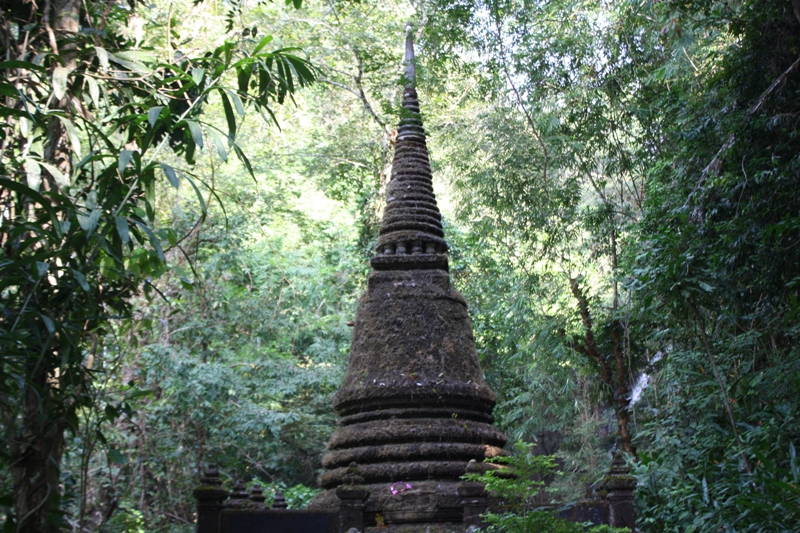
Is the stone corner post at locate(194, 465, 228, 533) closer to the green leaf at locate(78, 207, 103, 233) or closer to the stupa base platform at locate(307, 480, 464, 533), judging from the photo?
the stupa base platform at locate(307, 480, 464, 533)

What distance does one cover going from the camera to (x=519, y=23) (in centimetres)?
955

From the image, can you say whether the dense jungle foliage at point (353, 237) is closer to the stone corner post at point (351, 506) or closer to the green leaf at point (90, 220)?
the green leaf at point (90, 220)

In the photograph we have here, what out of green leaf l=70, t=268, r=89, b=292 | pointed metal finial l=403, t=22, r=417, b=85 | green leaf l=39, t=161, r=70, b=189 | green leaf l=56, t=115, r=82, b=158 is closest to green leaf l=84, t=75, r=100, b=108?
green leaf l=56, t=115, r=82, b=158

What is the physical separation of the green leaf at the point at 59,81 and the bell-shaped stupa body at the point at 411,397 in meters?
3.60

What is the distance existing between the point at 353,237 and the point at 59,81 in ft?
34.8

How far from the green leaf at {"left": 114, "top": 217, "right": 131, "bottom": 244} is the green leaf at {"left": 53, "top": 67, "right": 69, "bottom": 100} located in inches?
22.9

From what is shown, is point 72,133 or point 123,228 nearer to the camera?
point 123,228

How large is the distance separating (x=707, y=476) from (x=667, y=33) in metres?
5.34

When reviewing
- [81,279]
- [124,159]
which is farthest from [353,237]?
[81,279]

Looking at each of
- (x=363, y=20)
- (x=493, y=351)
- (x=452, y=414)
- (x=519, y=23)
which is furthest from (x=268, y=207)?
(x=452, y=414)

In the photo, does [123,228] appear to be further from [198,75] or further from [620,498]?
[620,498]

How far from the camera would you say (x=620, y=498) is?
Answer: 5.11 metres

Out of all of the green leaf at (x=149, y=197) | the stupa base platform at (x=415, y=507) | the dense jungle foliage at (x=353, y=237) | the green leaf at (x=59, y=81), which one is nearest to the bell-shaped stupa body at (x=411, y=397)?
the stupa base platform at (x=415, y=507)

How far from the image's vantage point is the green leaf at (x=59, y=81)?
2572mm
